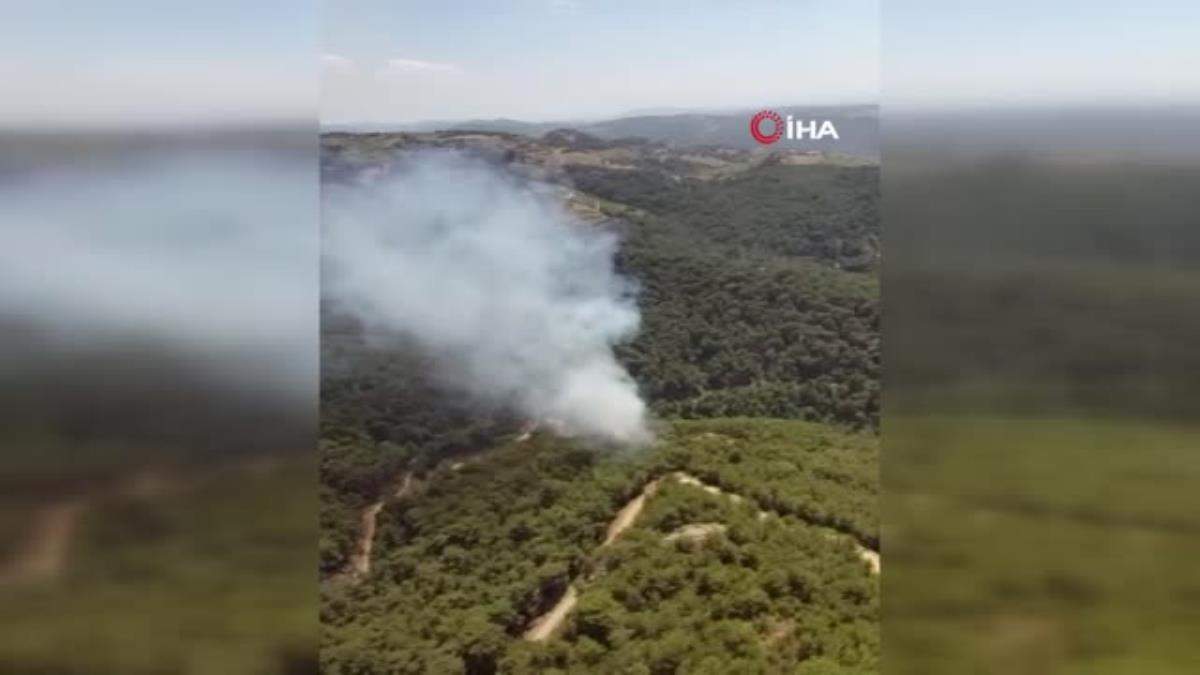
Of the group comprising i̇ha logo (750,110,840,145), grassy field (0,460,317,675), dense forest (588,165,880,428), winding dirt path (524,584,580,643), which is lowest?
winding dirt path (524,584,580,643)

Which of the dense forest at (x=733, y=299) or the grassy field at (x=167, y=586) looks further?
the dense forest at (x=733, y=299)

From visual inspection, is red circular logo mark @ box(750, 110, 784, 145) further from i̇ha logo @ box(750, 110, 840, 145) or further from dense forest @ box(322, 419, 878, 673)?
dense forest @ box(322, 419, 878, 673)

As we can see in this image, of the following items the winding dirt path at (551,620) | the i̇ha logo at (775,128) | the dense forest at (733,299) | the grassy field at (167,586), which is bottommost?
the winding dirt path at (551,620)

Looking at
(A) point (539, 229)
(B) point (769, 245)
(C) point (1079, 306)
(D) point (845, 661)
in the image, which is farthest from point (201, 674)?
(C) point (1079, 306)

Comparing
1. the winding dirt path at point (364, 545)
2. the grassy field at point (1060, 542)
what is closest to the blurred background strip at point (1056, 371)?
the grassy field at point (1060, 542)

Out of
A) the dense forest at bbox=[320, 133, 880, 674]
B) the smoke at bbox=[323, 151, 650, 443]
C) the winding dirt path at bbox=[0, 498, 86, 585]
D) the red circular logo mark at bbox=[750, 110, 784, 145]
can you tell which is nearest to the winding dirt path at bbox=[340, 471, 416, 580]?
the dense forest at bbox=[320, 133, 880, 674]

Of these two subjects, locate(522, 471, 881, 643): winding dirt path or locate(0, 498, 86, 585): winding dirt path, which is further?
locate(522, 471, 881, 643): winding dirt path

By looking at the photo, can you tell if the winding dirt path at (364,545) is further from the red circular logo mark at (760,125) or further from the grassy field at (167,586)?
the red circular logo mark at (760,125)
